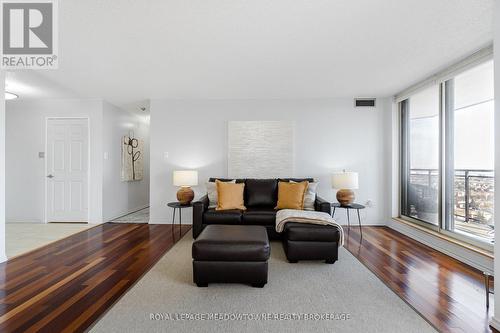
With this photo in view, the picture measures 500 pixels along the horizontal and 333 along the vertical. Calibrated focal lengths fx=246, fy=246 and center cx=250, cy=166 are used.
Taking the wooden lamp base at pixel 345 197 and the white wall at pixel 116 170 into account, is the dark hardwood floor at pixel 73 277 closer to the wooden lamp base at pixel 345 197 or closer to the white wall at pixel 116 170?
the white wall at pixel 116 170

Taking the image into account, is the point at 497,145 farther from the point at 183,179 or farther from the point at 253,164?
the point at 183,179

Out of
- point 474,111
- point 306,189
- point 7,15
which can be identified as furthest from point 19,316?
point 474,111

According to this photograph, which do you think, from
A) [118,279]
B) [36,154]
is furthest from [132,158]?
[118,279]

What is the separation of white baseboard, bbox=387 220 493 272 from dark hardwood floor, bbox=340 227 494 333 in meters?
0.08

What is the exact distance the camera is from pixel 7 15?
221 centimetres

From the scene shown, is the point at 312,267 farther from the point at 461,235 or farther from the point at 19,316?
the point at 19,316

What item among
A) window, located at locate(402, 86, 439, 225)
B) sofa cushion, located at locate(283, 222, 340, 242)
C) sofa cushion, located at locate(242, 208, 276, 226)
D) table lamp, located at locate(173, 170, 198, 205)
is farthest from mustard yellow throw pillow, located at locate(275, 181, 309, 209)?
window, located at locate(402, 86, 439, 225)

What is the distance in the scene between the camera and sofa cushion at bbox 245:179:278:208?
13.7ft

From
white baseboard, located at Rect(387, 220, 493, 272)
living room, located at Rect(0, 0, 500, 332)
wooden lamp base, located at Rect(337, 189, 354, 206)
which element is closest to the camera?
living room, located at Rect(0, 0, 500, 332)

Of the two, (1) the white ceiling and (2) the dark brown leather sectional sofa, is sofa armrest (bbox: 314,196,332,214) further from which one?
(1) the white ceiling

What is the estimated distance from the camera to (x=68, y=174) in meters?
4.90

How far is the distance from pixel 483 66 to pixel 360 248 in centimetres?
270

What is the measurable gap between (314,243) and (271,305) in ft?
3.49

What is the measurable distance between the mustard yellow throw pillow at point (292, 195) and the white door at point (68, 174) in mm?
3855
